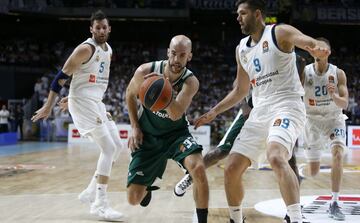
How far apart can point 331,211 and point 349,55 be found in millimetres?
23128

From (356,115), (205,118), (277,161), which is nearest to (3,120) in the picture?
(356,115)

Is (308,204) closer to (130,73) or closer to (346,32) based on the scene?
(130,73)

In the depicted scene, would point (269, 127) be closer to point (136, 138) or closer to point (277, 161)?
point (277, 161)

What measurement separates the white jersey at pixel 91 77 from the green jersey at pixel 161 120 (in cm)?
114

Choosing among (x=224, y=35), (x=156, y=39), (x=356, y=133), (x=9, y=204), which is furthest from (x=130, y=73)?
(x=9, y=204)

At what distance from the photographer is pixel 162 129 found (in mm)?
4602

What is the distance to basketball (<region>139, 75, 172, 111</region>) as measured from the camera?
13.0 ft

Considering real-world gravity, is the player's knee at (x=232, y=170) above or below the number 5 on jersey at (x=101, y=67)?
below

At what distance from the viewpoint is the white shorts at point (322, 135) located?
227 inches

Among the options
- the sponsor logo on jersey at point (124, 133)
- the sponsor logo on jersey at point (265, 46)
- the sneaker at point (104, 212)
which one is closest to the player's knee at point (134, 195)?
the sneaker at point (104, 212)

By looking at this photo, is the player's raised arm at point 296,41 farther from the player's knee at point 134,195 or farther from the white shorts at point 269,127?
the player's knee at point 134,195

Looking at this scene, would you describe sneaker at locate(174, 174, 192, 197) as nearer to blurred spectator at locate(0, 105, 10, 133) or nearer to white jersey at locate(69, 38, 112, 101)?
white jersey at locate(69, 38, 112, 101)

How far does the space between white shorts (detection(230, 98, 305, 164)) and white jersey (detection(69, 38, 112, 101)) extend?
84.5 inches

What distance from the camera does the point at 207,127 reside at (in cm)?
1784
